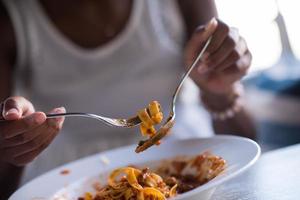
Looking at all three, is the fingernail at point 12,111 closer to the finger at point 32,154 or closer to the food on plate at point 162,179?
the finger at point 32,154

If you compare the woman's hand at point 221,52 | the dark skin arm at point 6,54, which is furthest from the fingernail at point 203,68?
the dark skin arm at point 6,54

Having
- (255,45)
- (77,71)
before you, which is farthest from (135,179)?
(255,45)

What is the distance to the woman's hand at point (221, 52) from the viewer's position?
0.90m

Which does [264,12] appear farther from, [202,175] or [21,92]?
[202,175]

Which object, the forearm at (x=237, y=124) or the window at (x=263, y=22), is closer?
the forearm at (x=237, y=124)

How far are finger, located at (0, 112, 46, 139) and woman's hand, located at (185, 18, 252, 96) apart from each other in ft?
1.10

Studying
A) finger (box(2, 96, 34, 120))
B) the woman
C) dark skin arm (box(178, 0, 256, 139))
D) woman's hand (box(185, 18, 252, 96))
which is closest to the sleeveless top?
the woman

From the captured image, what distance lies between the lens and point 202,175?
846 mm

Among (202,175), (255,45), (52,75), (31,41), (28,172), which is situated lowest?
(255,45)

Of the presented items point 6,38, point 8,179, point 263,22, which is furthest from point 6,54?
point 263,22

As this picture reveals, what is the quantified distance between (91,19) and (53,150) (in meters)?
0.38

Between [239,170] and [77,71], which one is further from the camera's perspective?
[77,71]

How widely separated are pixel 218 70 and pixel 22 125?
401 millimetres

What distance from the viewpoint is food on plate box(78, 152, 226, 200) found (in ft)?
2.42
